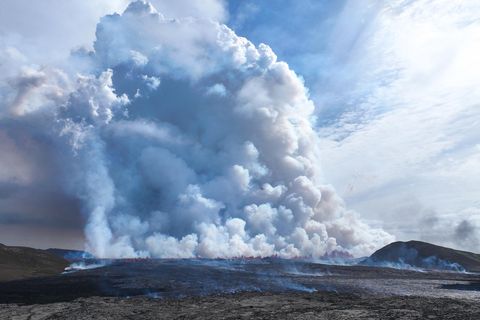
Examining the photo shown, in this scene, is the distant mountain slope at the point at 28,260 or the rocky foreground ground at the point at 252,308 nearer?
the rocky foreground ground at the point at 252,308

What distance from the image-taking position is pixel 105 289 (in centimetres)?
6994

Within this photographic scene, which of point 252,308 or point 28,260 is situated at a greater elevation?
point 28,260

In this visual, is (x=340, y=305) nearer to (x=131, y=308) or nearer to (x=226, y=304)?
(x=226, y=304)

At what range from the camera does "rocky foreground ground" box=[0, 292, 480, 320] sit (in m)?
43.3

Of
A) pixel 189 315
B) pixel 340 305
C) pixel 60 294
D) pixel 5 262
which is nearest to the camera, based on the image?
pixel 189 315

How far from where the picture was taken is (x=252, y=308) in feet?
157

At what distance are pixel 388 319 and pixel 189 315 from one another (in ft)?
62.6

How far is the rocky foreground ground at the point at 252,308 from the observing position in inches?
1704

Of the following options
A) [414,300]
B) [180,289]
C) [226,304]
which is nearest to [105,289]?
[180,289]

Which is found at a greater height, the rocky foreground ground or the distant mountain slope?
the distant mountain slope

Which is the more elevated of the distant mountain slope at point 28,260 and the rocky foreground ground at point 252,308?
the distant mountain slope at point 28,260

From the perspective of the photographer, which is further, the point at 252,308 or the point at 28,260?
the point at 28,260

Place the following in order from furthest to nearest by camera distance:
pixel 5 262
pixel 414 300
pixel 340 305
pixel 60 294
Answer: pixel 5 262, pixel 60 294, pixel 414 300, pixel 340 305

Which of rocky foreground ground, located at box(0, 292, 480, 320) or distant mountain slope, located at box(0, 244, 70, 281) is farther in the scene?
distant mountain slope, located at box(0, 244, 70, 281)
